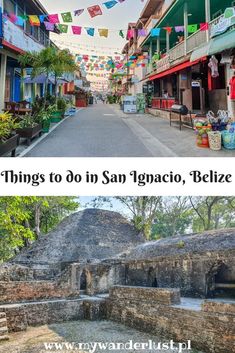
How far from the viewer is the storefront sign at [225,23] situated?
36.5 ft

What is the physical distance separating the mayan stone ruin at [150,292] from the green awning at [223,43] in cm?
529

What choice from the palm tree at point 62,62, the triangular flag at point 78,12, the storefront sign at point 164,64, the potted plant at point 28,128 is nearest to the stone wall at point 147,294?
the potted plant at point 28,128

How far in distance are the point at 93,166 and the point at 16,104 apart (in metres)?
10.7

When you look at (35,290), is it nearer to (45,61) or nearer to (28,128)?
(28,128)

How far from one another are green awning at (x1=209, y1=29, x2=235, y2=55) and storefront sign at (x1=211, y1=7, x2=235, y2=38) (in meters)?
0.20

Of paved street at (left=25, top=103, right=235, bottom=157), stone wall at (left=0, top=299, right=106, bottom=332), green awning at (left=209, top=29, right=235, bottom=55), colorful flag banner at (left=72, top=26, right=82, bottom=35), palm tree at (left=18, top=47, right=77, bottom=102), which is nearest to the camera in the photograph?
paved street at (left=25, top=103, right=235, bottom=157)

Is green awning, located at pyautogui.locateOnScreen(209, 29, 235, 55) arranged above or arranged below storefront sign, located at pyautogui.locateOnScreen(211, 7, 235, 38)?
below

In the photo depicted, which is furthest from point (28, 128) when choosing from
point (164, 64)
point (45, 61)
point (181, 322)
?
point (164, 64)

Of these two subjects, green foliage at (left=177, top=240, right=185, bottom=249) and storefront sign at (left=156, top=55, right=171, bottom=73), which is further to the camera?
storefront sign at (left=156, top=55, right=171, bottom=73)

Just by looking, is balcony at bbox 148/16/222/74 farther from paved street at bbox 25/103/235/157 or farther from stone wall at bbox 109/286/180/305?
stone wall at bbox 109/286/180/305

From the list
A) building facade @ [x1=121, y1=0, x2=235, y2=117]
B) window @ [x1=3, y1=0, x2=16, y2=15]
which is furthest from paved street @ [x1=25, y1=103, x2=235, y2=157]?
window @ [x1=3, y1=0, x2=16, y2=15]

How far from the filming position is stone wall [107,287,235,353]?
7.74 metres

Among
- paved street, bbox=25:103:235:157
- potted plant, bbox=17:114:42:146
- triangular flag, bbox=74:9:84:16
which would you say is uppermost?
triangular flag, bbox=74:9:84:16

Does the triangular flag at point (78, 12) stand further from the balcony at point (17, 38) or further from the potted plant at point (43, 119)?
the potted plant at point (43, 119)
